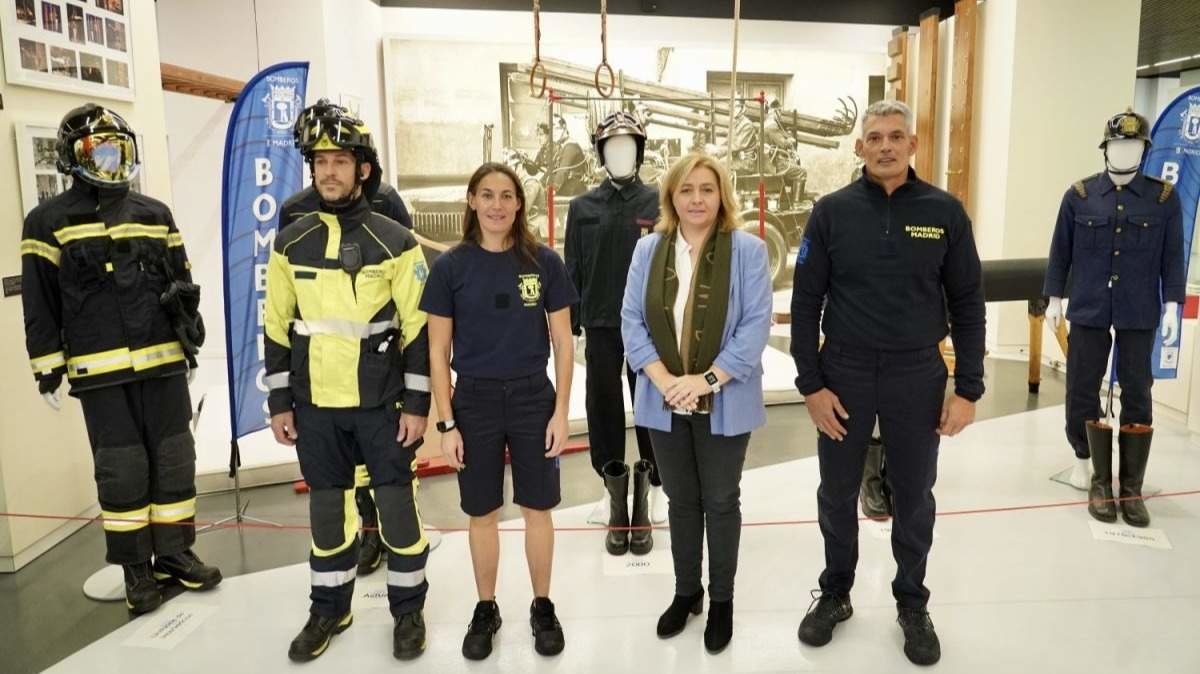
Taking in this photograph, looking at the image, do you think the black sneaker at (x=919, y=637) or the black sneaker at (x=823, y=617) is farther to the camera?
the black sneaker at (x=823, y=617)

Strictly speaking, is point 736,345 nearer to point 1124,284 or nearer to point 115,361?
point 115,361

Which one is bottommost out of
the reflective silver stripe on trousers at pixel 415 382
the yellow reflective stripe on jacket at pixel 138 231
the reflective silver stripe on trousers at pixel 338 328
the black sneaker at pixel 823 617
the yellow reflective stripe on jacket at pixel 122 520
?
the black sneaker at pixel 823 617

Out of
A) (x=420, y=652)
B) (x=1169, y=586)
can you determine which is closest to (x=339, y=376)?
(x=420, y=652)

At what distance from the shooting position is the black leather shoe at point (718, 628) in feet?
9.15

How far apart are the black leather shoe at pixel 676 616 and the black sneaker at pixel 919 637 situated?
71 centimetres

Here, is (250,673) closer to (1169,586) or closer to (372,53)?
(1169,586)

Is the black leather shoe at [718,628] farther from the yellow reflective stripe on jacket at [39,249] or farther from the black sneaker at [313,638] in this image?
the yellow reflective stripe on jacket at [39,249]

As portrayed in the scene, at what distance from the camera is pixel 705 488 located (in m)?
2.73

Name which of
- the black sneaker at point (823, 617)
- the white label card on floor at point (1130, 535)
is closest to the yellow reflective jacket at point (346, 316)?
the black sneaker at point (823, 617)

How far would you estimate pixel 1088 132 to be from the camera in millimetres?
7555

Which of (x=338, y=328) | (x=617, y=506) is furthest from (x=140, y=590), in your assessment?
(x=617, y=506)

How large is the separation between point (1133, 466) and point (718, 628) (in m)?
2.54

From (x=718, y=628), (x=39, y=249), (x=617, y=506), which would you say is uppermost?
(x=39, y=249)

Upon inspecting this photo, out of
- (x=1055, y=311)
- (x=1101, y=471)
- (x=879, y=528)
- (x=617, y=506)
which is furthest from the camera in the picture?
(x=1055, y=311)
